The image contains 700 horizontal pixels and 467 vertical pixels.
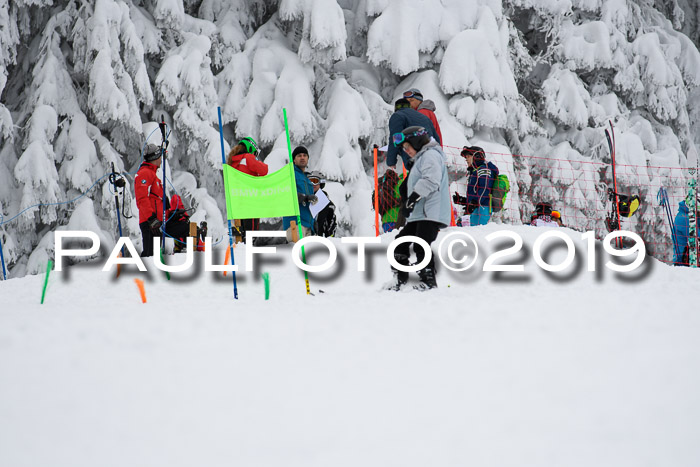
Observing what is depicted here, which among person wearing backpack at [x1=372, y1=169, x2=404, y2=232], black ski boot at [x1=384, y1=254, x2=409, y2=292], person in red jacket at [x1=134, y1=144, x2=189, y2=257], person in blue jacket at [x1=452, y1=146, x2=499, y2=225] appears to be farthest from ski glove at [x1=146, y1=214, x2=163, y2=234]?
person in blue jacket at [x1=452, y1=146, x2=499, y2=225]

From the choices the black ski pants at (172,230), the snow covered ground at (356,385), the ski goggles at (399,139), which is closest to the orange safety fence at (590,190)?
the black ski pants at (172,230)

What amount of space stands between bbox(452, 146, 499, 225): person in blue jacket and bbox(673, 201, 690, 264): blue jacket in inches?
117

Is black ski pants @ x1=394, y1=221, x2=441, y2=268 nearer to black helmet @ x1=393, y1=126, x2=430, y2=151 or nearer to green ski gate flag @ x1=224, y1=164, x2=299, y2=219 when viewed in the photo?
black helmet @ x1=393, y1=126, x2=430, y2=151

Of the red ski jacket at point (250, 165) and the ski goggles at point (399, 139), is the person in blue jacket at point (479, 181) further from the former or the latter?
the ski goggles at point (399, 139)

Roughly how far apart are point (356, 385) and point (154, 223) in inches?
191

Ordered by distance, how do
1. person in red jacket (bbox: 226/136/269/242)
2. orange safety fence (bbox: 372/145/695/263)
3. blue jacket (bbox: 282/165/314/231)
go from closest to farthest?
person in red jacket (bbox: 226/136/269/242) → blue jacket (bbox: 282/165/314/231) → orange safety fence (bbox: 372/145/695/263)

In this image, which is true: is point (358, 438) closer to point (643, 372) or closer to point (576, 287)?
point (643, 372)

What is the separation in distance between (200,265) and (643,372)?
535cm

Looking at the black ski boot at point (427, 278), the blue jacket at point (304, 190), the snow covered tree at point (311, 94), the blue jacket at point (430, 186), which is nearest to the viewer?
the blue jacket at point (430, 186)

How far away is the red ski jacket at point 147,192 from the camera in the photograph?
7133 mm

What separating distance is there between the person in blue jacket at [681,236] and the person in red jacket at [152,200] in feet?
23.8

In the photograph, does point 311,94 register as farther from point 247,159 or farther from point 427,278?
point 427,278

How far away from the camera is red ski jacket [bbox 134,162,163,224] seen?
713 centimetres

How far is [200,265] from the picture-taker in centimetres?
740
